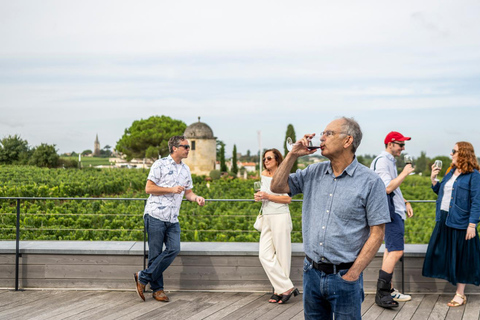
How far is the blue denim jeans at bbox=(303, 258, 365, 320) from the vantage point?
227 cm

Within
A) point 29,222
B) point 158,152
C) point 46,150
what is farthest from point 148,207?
point 158,152

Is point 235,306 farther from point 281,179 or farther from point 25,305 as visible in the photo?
point 281,179

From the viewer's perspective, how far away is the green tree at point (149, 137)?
210 feet

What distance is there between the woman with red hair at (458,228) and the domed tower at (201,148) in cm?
4838

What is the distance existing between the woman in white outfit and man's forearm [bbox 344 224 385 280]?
7.11 ft

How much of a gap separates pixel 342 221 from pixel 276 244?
235cm

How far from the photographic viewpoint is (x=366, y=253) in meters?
2.23

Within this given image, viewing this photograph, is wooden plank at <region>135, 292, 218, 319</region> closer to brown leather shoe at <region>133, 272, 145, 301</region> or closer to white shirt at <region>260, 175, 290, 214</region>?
brown leather shoe at <region>133, 272, 145, 301</region>

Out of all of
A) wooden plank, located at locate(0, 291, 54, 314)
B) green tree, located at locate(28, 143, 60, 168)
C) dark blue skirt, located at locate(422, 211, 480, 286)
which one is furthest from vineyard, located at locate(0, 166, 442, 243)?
dark blue skirt, located at locate(422, 211, 480, 286)

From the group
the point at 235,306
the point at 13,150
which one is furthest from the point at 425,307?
the point at 13,150

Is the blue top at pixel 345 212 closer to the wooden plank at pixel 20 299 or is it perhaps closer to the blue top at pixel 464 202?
the blue top at pixel 464 202

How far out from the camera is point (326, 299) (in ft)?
7.64

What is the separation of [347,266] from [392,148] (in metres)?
2.38

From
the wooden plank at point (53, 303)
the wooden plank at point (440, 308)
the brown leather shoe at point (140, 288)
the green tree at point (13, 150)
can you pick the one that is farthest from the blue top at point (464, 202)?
the green tree at point (13, 150)
